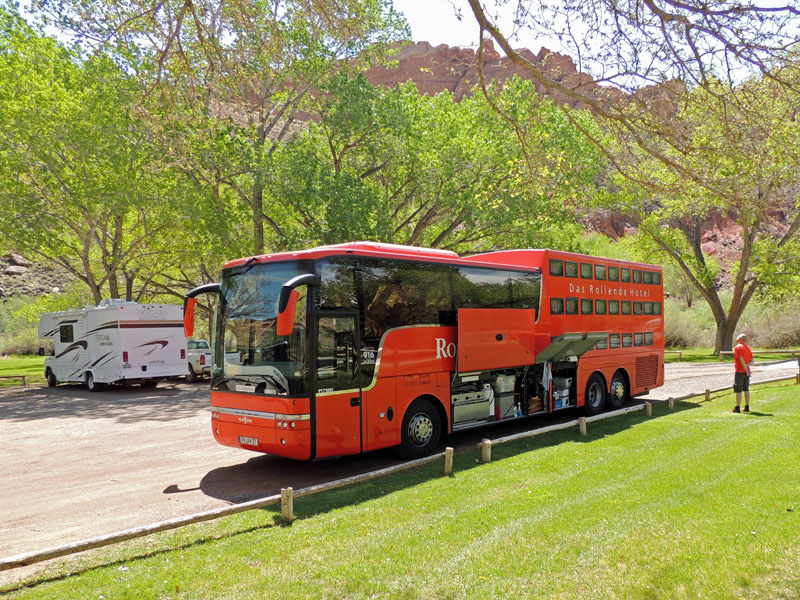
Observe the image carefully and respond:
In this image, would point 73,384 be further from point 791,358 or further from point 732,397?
point 791,358

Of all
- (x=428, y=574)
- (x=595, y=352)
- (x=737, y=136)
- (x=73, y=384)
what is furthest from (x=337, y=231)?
(x=428, y=574)

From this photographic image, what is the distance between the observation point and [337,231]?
23.9 meters

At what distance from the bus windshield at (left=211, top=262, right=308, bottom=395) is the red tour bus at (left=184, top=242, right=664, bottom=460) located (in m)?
0.02

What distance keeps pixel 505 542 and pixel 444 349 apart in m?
5.00

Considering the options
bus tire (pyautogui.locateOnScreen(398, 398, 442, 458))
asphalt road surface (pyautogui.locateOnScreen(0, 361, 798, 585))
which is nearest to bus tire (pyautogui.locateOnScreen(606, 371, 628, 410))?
asphalt road surface (pyautogui.locateOnScreen(0, 361, 798, 585))

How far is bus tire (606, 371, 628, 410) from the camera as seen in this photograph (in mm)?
15234

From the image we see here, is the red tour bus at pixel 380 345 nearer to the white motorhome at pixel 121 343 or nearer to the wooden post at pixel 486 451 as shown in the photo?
the wooden post at pixel 486 451

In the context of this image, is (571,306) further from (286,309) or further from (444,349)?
(286,309)

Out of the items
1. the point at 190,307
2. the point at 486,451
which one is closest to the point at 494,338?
the point at 486,451

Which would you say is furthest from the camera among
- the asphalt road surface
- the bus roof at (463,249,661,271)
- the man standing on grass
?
the man standing on grass

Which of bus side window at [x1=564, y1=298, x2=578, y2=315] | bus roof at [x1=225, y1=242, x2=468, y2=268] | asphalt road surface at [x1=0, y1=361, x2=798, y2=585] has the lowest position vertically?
asphalt road surface at [x1=0, y1=361, x2=798, y2=585]

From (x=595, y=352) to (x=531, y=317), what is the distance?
2.93 m

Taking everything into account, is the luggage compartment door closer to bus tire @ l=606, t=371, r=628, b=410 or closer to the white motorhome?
bus tire @ l=606, t=371, r=628, b=410

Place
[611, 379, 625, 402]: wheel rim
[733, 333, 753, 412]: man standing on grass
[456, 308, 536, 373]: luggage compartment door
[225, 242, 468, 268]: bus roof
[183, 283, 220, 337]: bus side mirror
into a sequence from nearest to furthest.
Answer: [225, 242, 468, 268]: bus roof, [183, 283, 220, 337]: bus side mirror, [456, 308, 536, 373]: luggage compartment door, [733, 333, 753, 412]: man standing on grass, [611, 379, 625, 402]: wheel rim
